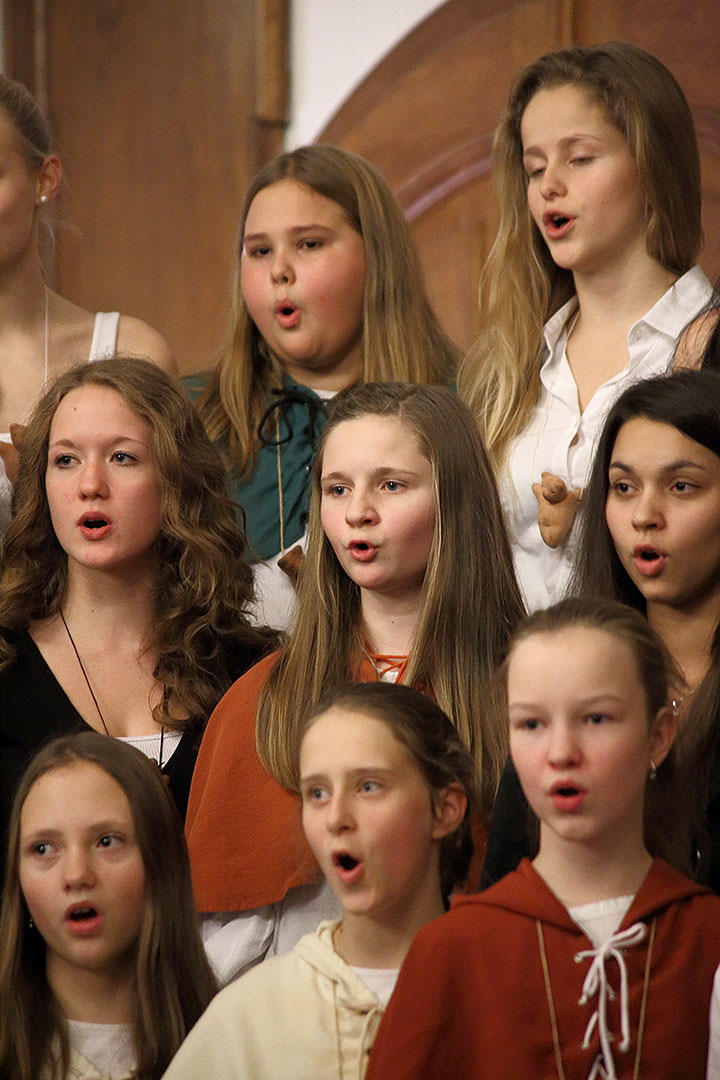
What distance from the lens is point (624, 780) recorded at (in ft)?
5.89

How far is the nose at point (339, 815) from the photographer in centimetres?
191

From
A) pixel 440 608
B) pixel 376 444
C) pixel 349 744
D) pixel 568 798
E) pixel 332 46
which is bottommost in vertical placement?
pixel 568 798

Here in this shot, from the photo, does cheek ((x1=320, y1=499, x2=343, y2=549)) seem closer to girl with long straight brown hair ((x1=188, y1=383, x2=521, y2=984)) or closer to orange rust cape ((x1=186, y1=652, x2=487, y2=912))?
girl with long straight brown hair ((x1=188, y1=383, x2=521, y2=984))

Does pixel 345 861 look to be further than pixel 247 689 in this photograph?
No

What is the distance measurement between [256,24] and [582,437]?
86.7 inches

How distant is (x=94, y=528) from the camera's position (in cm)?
247

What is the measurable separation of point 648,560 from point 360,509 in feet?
1.25

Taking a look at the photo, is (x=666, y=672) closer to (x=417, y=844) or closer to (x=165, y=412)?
(x=417, y=844)

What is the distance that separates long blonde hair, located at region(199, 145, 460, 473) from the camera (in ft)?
10.1

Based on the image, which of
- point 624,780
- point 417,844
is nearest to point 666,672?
point 624,780

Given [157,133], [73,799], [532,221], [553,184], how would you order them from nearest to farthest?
1. [73,799]
2. [553,184]
3. [532,221]
4. [157,133]

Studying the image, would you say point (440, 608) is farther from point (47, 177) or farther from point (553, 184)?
point (47, 177)

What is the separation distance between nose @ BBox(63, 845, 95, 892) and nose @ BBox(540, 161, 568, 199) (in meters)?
1.35

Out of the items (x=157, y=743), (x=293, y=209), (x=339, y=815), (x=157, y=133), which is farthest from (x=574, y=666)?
(x=157, y=133)
